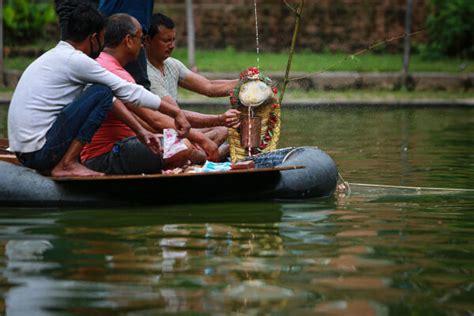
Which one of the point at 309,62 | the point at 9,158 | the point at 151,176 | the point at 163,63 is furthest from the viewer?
the point at 309,62

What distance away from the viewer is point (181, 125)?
8.81m

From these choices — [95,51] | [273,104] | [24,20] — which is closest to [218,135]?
[273,104]

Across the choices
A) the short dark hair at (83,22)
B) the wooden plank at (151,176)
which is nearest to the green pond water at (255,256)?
→ the wooden plank at (151,176)

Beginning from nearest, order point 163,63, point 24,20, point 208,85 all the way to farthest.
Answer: point 163,63 → point 208,85 → point 24,20

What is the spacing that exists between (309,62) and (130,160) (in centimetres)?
1143

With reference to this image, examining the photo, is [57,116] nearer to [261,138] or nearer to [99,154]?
[99,154]

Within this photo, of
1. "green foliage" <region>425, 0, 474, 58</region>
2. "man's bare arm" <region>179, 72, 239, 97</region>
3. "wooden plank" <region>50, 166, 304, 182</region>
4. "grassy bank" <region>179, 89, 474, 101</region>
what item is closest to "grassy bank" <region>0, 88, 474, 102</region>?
"grassy bank" <region>179, 89, 474, 101</region>

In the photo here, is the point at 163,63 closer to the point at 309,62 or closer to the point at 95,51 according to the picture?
the point at 95,51

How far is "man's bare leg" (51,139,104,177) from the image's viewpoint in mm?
8648

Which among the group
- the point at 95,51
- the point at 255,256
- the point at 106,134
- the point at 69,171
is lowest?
the point at 255,256

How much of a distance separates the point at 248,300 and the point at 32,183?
3.15 m

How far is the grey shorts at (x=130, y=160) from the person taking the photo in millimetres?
8930

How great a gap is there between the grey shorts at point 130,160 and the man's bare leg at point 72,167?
0.92ft

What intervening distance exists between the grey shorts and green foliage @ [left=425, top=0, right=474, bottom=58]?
1222 centimetres
